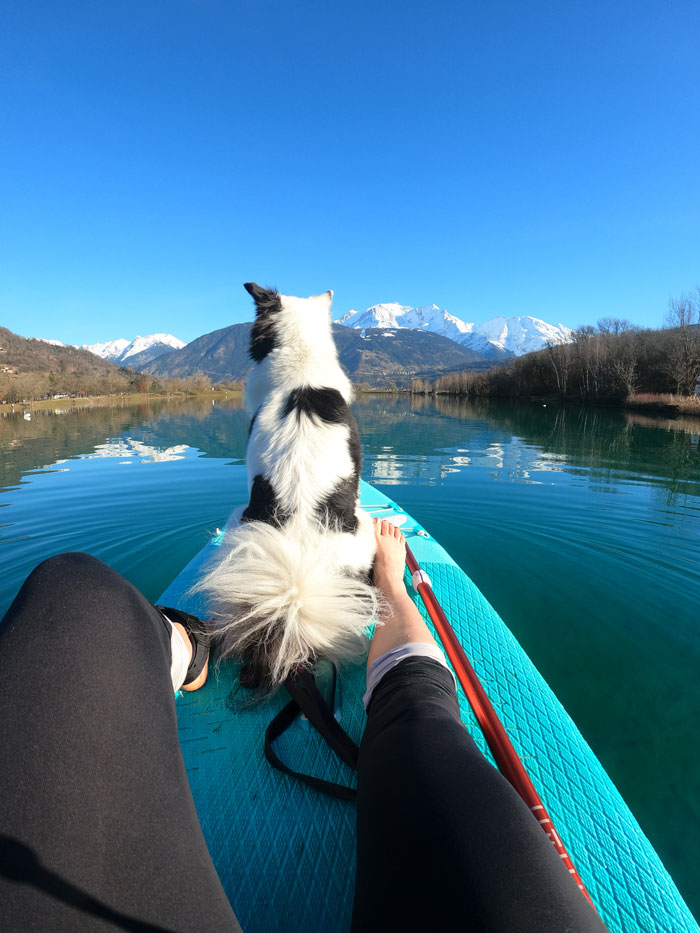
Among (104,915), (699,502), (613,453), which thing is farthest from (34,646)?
(613,453)

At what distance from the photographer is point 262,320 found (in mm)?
2980

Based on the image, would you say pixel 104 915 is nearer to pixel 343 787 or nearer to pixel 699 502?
pixel 343 787

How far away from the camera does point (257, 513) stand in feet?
7.33

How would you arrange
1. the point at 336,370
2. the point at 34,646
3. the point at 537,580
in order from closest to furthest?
the point at 34,646 → the point at 336,370 → the point at 537,580

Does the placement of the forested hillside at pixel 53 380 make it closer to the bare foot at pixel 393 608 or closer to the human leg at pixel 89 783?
the bare foot at pixel 393 608

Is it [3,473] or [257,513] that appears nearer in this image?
[257,513]

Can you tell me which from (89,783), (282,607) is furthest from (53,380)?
(89,783)

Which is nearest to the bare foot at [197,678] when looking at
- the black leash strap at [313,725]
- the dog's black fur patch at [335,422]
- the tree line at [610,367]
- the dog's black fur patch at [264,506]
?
the black leash strap at [313,725]

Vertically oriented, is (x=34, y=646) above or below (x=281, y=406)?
below

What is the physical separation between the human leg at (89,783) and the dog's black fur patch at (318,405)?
1577 mm

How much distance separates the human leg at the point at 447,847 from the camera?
0.65 metres

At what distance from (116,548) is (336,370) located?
4571mm

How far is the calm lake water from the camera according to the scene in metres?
2.46

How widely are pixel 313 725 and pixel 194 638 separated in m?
0.66
